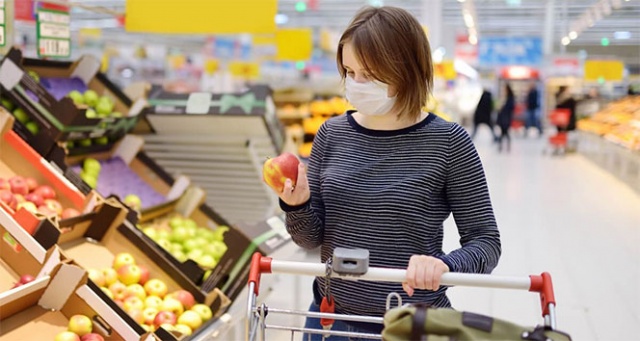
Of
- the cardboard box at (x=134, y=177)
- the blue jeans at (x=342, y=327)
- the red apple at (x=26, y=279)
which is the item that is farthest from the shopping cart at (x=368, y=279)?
the cardboard box at (x=134, y=177)

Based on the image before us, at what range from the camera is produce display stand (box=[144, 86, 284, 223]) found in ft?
16.8

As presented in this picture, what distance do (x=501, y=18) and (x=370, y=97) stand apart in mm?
28884

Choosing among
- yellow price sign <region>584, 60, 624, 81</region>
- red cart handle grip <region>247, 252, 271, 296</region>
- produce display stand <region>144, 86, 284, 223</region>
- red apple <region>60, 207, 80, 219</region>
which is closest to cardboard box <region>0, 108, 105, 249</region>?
red apple <region>60, 207, 80, 219</region>

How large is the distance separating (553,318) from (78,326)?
6.14 ft

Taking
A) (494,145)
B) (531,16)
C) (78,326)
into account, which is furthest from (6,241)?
(531,16)

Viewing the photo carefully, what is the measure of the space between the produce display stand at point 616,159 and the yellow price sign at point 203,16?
23.2ft

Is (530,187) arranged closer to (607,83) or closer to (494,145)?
(494,145)

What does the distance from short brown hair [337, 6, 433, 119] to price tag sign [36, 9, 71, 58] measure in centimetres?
314

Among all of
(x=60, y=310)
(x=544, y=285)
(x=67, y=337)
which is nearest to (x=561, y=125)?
(x=60, y=310)

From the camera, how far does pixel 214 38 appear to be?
31.2 metres

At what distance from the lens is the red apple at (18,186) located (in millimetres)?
3406

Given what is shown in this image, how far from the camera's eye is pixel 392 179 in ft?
5.85

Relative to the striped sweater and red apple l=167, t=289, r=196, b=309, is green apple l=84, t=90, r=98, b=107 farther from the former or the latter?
the striped sweater

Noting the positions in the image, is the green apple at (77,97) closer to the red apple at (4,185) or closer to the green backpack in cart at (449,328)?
the red apple at (4,185)
